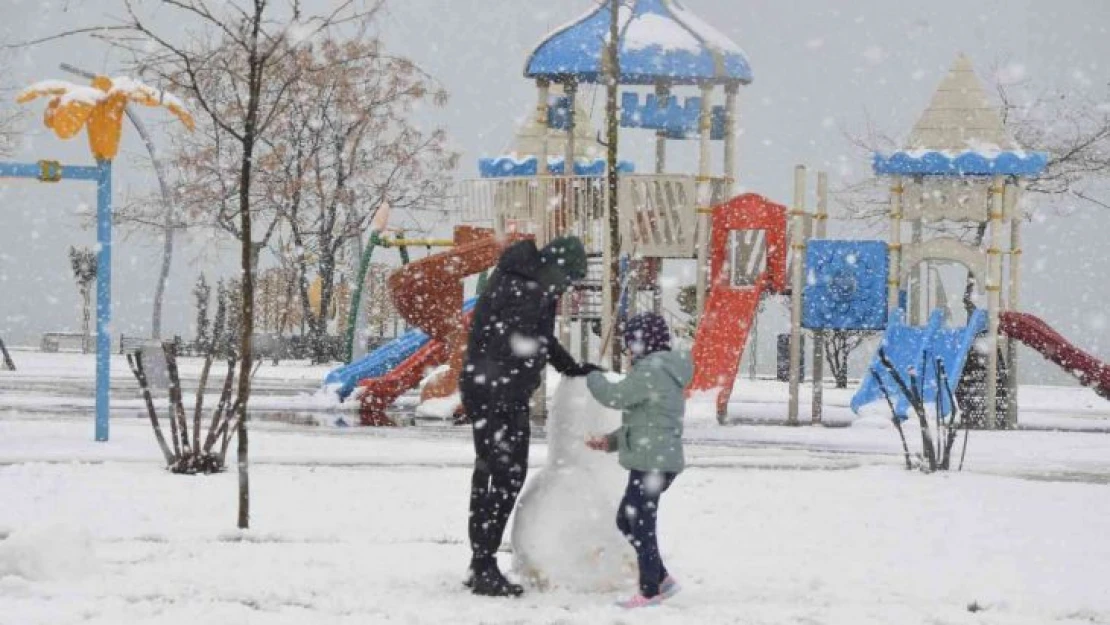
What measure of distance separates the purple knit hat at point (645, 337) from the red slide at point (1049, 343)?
17.5 m

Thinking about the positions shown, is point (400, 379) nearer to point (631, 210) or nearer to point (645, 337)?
point (631, 210)

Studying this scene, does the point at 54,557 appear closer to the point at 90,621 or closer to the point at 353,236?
the point at 90,621

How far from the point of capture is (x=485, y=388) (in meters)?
8.00

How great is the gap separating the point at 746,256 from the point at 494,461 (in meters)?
17.5

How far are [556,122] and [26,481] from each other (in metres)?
14.4

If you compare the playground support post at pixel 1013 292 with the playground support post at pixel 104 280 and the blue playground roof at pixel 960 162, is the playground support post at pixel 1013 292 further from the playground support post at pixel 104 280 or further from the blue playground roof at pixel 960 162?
the playground support post at pixel 104 280

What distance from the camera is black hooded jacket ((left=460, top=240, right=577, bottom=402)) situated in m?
8.02

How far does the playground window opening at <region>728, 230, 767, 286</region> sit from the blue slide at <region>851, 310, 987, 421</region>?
2.25m

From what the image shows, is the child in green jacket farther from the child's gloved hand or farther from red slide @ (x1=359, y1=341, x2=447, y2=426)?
red slide @ (x1=359, y1=341, x2=447, y2=426)

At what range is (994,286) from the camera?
77.0ft

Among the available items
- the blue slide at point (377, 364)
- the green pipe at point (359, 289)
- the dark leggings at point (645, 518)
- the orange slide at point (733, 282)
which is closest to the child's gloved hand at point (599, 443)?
the dark leggings at point (645, 518)

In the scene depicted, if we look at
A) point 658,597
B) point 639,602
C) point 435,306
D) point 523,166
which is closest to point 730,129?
point 435,306

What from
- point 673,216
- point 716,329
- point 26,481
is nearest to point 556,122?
point 673,216

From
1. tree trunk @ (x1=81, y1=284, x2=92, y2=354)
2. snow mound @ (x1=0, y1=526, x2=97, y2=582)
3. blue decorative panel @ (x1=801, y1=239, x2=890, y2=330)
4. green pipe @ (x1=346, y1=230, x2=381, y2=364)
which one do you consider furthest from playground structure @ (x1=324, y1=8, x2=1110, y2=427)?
tree trunk @ (x1=81, y1=284, x2=92, y2=354)
